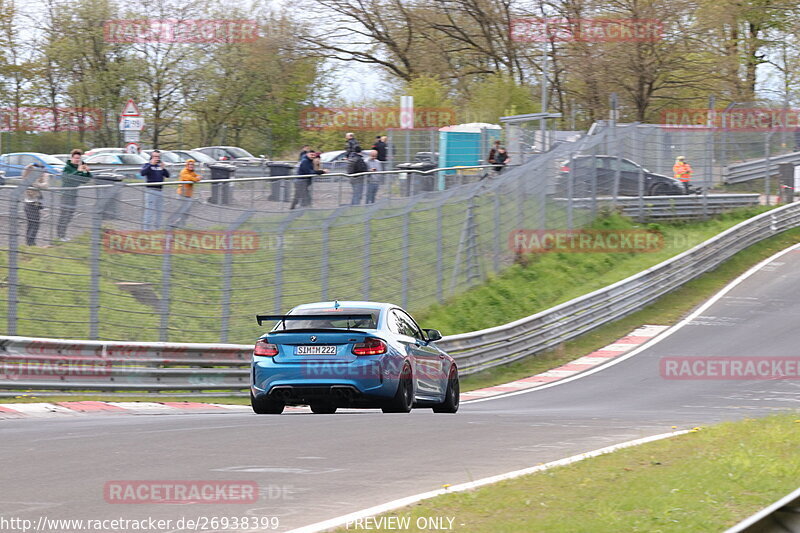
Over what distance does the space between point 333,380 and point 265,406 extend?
4.07 ft

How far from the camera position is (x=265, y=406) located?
1339 cm

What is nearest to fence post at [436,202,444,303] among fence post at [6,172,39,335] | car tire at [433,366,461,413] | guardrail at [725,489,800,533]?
car tire at [433,366,461,413]

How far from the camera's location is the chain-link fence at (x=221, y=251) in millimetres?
14609

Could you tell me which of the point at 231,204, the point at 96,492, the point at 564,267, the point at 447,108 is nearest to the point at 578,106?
the point at 447,108

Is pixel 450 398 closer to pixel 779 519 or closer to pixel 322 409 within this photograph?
pixel 322 409

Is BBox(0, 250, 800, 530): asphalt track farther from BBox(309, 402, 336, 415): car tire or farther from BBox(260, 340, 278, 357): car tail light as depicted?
BBox(309, 402, 336, 415): car tire

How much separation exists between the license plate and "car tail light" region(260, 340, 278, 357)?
0.26 m

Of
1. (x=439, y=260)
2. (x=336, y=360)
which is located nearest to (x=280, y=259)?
(x=336, y=360)

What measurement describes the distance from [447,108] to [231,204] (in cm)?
2773

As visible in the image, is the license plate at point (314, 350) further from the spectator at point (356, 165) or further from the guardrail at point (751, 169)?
the guardrail at point (751, 169)

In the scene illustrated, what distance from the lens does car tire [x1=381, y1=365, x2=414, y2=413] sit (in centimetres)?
1288

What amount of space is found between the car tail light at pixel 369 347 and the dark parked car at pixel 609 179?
19.8 meters

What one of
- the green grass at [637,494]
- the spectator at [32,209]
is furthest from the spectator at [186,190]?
the green grass at [637,494]

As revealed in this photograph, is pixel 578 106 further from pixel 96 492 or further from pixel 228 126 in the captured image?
pixel 96 492
